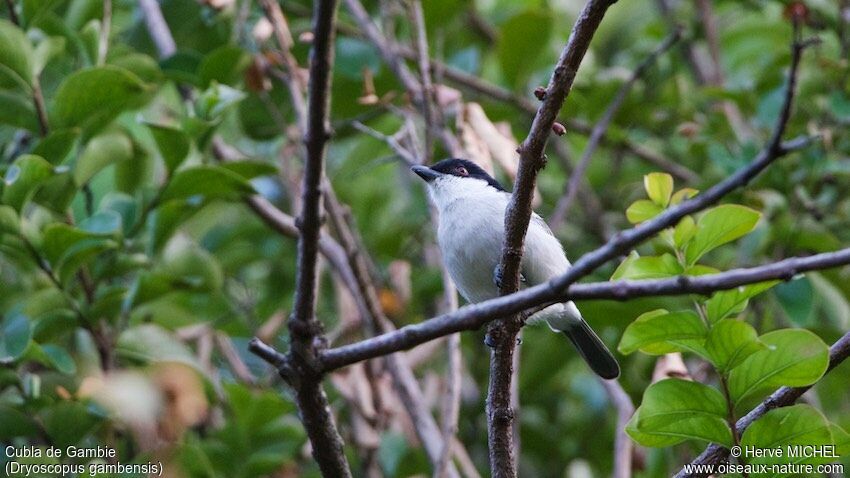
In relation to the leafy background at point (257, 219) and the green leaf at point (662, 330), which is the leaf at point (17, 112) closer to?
the leafy background at point (257, 219)

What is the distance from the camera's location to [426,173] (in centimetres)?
380

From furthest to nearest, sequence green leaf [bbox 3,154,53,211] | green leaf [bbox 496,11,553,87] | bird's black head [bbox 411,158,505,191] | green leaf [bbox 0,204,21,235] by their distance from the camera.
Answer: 1. green leaf [bbox 496,11,553,87]
2. bird's black head [bbox 411,158,505,191]
3. green leaf [bbox 0,204,21,235]
4. green leaf [bbox 3,154,53,211]

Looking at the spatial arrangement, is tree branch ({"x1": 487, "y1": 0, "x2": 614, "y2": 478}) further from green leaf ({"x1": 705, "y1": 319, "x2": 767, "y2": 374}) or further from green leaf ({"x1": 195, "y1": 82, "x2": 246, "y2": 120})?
green leaf ({"x1": 195, "y1": 82, "x2": 246, "y2": 120})

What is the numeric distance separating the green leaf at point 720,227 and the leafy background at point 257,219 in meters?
1.51

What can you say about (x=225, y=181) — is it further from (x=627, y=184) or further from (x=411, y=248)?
(x=627, y=184)

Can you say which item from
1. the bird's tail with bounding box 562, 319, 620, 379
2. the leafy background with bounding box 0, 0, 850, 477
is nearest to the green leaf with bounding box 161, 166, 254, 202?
the leafy background with bounding box 0, 0, 850, 477

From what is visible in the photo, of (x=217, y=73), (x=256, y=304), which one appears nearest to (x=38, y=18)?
(x=217, y=73)

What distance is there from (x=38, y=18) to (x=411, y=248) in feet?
7.68

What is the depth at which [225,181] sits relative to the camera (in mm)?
3617

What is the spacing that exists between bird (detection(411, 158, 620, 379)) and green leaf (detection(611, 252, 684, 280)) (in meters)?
1.04

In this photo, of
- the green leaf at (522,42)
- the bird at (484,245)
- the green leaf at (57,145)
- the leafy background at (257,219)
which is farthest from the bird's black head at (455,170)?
the green leaf at (57,145)

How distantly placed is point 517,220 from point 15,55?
221 centimetres

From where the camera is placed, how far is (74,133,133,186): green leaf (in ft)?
11.7

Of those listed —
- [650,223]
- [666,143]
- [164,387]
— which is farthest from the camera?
[666,143]
